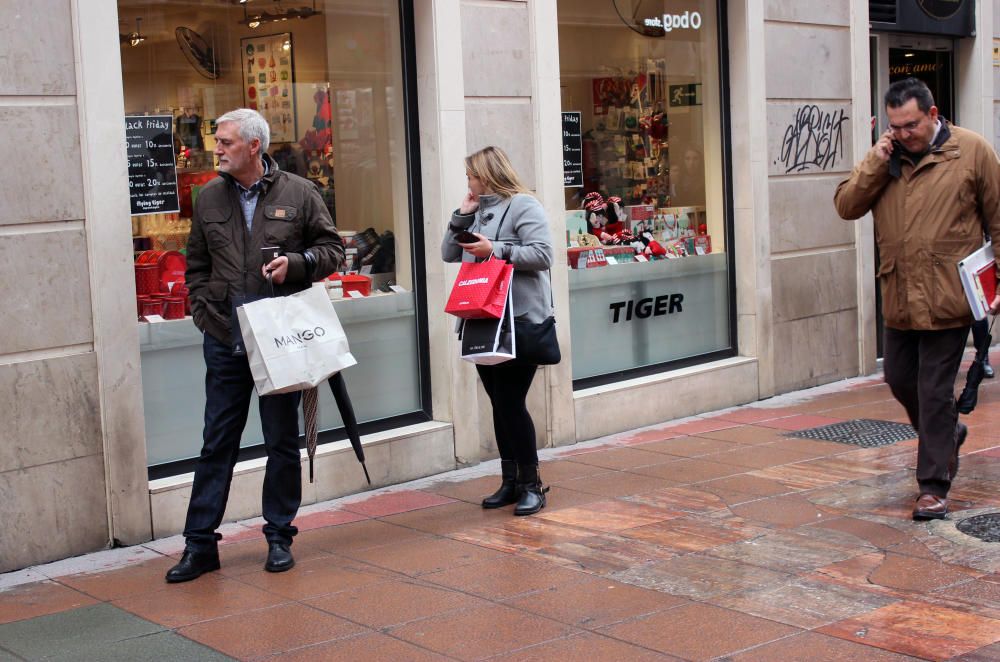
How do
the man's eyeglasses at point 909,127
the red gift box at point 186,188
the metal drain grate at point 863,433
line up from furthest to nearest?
the metal drain grate at point 863,433
the red gift box at point 186,188
the man's eyeglasses at point 909,127

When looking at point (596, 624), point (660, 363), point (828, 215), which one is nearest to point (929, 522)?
point (596, 624)

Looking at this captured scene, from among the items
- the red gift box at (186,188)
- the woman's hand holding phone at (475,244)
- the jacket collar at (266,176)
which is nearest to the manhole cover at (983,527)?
the woman's hand holding phone at (475,244)

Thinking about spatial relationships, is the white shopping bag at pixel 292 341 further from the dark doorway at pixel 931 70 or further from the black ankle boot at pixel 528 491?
the dark doorway at pixel 931 70

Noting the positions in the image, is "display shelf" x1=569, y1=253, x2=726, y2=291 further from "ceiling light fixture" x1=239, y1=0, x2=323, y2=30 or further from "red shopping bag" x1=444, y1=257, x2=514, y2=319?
"red shopping bag" x1=444, y1=257, x2=514, y2=319

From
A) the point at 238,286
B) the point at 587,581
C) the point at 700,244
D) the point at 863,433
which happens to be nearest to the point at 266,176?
the point at 238,286

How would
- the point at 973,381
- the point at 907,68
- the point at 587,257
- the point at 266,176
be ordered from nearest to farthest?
1. the point at 266,176
2. the point at 973,381
3. the point at 587,257
4. the point at 907,68

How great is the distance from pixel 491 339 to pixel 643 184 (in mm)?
3770

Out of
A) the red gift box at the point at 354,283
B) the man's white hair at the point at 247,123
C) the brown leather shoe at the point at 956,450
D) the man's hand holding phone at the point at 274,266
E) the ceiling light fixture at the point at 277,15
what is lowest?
the brown leather shoe at the point at 956,450

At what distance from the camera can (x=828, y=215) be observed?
33.4ft

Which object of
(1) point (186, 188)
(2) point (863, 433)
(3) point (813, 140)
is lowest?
(2) point (863, 433)

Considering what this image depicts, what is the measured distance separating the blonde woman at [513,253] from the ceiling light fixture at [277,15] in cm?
171

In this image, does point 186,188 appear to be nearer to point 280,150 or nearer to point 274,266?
point 280,150

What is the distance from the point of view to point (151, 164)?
6496mm

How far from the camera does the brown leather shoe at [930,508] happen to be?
19.4 ft
